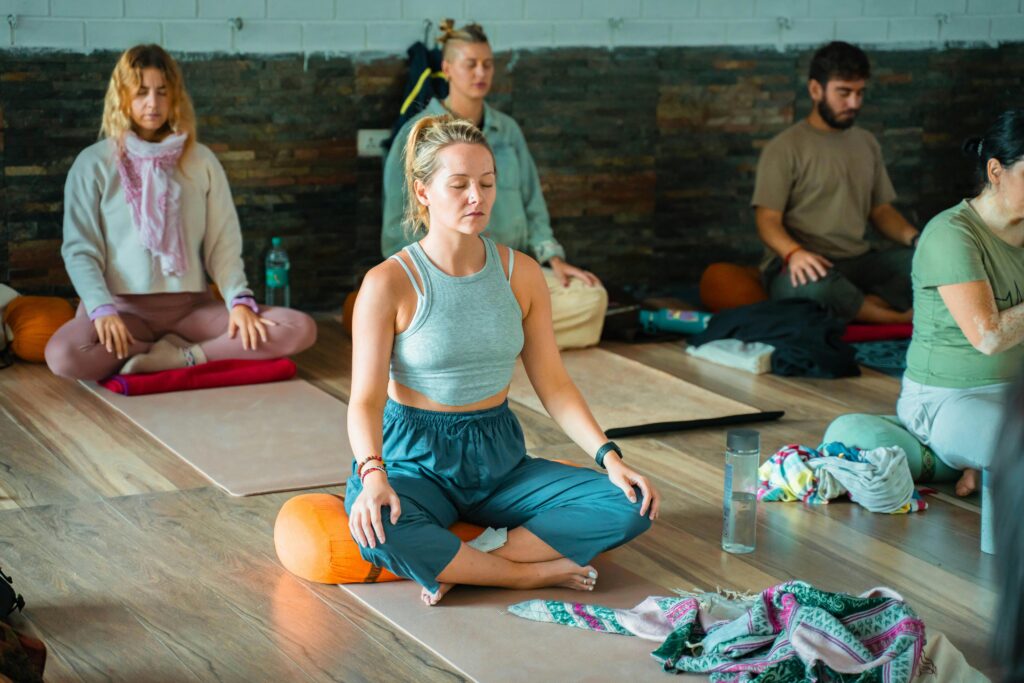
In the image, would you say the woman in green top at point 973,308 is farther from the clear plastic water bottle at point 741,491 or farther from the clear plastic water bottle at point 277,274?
the clear plastic water bottle at point 277,274

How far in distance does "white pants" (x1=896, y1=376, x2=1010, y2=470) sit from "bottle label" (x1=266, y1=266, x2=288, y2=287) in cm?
265

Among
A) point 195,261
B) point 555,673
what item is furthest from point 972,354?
point 195,261

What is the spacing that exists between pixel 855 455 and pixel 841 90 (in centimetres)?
226

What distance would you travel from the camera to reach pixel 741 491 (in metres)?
2.91

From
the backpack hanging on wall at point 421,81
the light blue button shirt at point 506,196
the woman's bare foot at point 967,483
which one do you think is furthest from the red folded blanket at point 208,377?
the woman's bare foot at point 967,483

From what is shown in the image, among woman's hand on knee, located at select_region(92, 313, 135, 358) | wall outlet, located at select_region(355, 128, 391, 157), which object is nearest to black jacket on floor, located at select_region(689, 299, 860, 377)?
wall outlet, located at select_region(355, 128, 391, 157)

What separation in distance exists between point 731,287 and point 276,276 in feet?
6.05

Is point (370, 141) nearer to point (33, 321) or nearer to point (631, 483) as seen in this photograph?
point (33, 321)

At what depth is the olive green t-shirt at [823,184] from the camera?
17.0 feet

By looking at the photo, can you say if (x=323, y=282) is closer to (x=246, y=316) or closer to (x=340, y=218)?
(x=340, y=218)

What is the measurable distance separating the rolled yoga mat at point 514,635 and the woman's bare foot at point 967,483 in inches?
41.3

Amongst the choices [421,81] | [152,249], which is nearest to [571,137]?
[421,81]

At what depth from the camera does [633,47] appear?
576 cm

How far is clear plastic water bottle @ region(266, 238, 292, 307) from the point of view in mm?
5262
